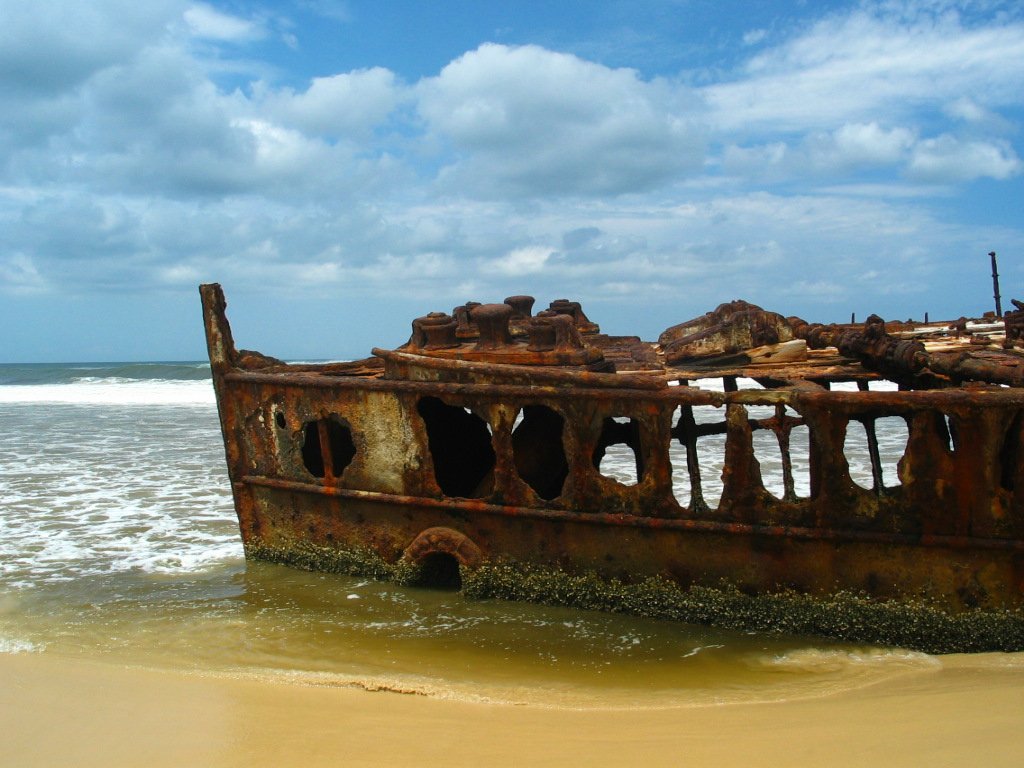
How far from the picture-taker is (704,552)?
16.4 ft

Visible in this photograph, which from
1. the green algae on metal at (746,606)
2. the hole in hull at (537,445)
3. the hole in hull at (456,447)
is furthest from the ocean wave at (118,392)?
the green algae on metal at (746,606)

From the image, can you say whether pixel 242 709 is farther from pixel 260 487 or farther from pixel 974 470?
pixel 974 470

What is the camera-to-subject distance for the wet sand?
11.2ft

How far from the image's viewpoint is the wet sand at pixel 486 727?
3420 millimetres

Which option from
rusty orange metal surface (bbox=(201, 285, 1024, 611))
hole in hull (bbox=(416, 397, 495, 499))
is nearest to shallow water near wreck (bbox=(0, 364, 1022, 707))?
rusty orange metal surface (bbox=(201, 285, 1024, 611))

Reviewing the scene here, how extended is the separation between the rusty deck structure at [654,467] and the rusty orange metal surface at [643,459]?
12 mm

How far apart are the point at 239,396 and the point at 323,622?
1.84 metres

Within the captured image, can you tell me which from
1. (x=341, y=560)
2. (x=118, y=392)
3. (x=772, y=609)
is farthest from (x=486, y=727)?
(x=118, y=392)

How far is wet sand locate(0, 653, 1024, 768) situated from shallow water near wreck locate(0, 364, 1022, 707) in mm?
207

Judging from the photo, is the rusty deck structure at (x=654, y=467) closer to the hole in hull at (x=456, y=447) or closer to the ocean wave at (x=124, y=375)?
the hole in hull at (x=456, y=447)

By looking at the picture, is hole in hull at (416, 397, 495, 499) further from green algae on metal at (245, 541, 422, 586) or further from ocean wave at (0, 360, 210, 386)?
ocean wave at (0, 360, 210, 386)

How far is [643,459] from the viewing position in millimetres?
5918

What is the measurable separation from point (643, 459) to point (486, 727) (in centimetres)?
253

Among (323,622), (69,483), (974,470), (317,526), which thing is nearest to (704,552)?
(974,470)
